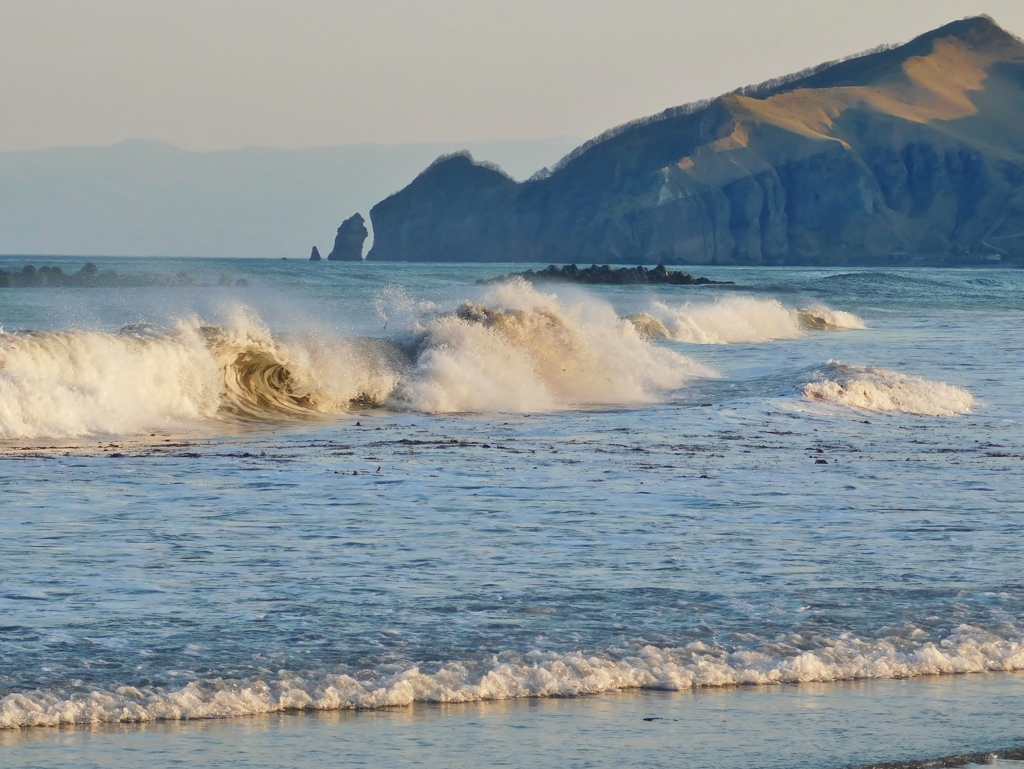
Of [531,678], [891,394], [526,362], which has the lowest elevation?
[531,678]

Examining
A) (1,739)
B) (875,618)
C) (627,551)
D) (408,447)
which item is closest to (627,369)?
(408,447)

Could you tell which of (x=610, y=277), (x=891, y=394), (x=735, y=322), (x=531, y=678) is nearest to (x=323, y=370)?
(x=891, y=394)

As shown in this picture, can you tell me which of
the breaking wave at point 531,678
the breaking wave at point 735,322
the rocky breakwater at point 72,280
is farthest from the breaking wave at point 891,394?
the rocky breakwater at point 72,280

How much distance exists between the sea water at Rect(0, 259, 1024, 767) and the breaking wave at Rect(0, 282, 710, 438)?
0.29ft

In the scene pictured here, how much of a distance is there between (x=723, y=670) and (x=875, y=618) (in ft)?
4.24

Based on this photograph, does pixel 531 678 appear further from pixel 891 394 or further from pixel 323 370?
pixel 323 370

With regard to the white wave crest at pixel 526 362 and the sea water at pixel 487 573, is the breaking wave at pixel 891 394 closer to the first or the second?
the sea water at pixel 487 573

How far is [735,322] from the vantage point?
4709 cm

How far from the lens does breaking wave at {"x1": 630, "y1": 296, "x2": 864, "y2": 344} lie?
45.0m

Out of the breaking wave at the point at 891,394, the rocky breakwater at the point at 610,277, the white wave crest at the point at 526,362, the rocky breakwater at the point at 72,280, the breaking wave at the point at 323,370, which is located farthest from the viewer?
the rocky breakwater at the point at 610,277

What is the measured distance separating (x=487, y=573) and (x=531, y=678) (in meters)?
1.98

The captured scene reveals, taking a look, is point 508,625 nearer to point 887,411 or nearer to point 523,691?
point 523,691

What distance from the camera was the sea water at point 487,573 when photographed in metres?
6.18

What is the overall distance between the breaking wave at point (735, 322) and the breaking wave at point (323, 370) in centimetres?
1563
